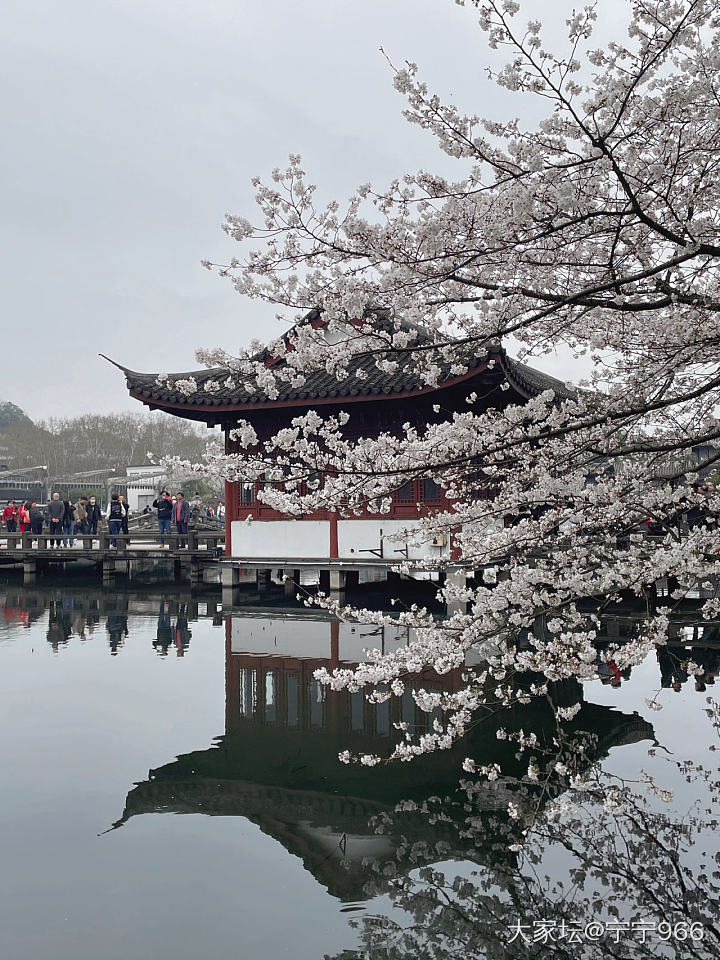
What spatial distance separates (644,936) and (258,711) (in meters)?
5.90

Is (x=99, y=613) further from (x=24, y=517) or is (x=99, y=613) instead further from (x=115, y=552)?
(x=24, y=517)

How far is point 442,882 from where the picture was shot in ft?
17.0

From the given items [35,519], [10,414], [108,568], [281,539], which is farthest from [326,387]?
[10,414]

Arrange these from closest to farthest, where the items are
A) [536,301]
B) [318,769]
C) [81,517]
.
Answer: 1. [536,301]
2. [318,769]
3. [81,517]

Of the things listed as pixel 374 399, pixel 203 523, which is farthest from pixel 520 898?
pixel 203 523

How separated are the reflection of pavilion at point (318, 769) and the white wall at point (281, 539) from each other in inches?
254

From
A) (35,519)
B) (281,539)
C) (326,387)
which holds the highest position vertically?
(326,387)

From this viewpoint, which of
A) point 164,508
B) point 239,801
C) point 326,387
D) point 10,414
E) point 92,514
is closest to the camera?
point 239,801

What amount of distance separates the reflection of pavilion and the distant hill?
10479cm

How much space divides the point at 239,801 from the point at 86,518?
79.1 feet

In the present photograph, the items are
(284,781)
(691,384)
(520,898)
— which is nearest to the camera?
→ (520,898)

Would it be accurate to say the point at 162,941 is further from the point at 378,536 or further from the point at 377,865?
the point at 378,536

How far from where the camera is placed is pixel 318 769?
24.7 feet

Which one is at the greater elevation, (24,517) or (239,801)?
(24,517)
